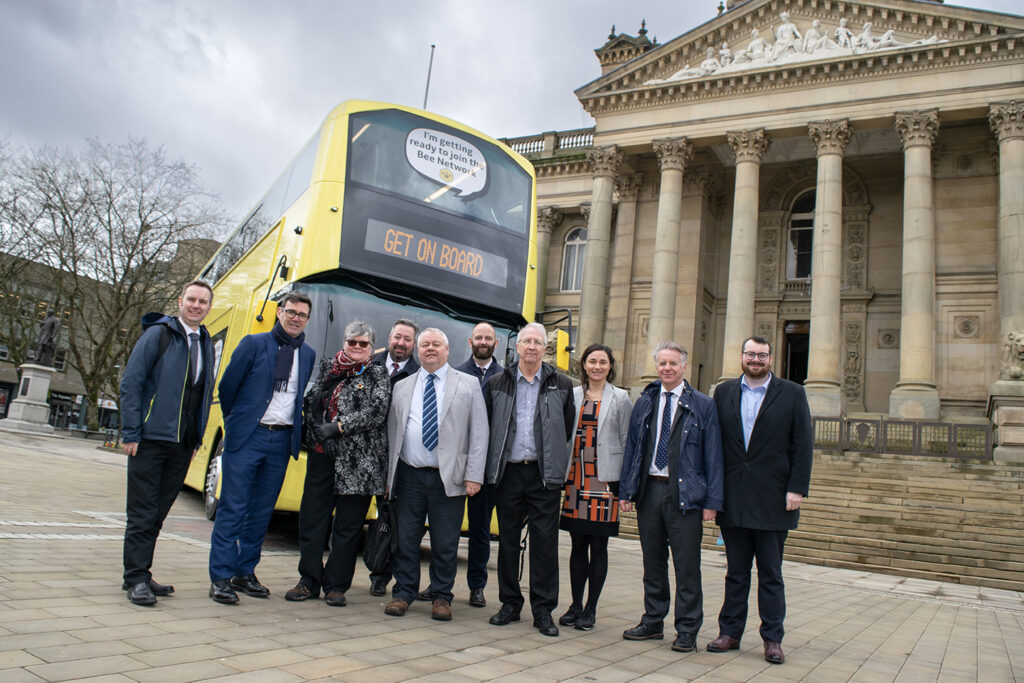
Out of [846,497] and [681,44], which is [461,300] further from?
[681,44]

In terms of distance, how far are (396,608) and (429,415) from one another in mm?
1361

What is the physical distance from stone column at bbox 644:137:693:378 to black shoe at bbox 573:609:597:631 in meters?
20.5

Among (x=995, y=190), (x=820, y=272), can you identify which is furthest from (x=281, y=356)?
(x=995, y=190)

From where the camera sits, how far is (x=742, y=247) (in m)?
25.0

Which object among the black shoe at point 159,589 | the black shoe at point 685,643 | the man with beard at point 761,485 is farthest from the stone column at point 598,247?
the black shoe at point 159,589

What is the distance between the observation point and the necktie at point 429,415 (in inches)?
214

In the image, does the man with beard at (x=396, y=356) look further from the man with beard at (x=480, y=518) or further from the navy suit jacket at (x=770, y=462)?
the navy suit jacket at (x=770, y=462)

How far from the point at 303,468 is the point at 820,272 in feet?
66.6

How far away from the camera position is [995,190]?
24.9 m

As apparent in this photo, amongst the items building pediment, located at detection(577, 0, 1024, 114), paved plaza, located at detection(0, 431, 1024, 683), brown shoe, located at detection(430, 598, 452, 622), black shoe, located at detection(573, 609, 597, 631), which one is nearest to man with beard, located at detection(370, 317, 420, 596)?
paved plaza, located at detection(0, 431, 1024, 683)

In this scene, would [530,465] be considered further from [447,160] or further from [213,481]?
[213,481]

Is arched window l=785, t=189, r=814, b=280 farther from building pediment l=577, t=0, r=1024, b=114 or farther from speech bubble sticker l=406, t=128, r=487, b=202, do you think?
speech bubble sticker l=406, t=128, r=487, b=202

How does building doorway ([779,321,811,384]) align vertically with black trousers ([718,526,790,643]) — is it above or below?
above

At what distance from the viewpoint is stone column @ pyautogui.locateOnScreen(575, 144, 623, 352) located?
90.7 feet
